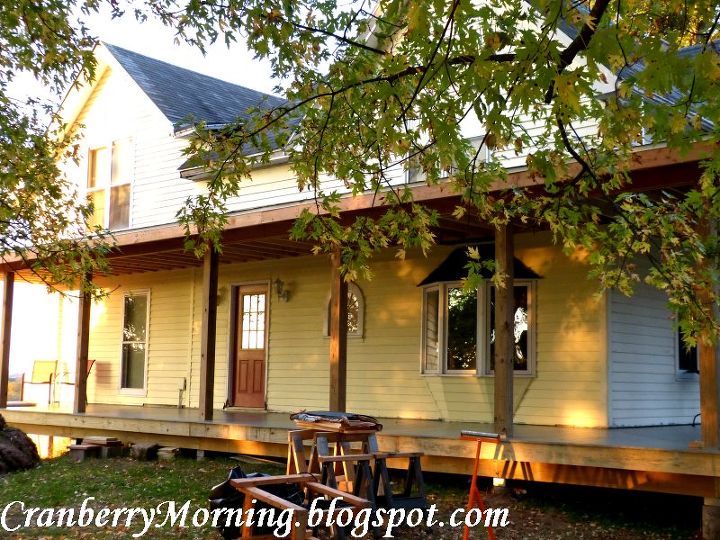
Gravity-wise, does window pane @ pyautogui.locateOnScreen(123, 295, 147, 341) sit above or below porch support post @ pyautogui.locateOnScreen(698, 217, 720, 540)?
above

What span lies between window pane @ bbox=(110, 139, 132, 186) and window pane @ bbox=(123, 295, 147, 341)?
226 centimetres

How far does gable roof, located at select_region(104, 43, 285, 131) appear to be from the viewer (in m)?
16.4

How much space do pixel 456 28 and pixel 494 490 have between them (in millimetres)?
5855

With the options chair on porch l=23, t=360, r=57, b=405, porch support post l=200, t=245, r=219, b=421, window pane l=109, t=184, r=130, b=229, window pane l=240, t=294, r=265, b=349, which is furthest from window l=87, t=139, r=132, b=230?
porch support post l=200, t=245, r=219, b=421

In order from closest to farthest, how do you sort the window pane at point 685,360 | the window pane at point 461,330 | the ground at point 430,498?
the ground at point 430,498 < the window pane at point 461,330 < the window pane at point 685,360

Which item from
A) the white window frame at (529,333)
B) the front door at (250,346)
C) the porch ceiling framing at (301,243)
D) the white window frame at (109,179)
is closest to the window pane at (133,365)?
the porch ceiling framing at (301,243)

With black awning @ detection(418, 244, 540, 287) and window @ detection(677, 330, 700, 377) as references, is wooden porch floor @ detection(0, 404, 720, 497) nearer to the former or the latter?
window @ detection(677, 330, 700, 377)

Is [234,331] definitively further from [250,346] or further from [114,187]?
[114,187]

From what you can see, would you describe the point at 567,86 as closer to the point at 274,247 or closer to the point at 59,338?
the point at 274,247

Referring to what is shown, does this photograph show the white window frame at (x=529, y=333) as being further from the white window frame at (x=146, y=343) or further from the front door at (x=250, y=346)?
the white window frame at (x=146, y=343)

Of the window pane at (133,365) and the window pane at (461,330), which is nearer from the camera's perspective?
the window pane at (461,330)

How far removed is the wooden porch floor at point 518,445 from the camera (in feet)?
25.4

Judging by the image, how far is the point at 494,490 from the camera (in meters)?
9.21

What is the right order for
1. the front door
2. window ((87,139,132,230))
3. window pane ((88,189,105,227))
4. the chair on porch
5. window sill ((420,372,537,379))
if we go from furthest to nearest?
the chair on porch < window pane ((88,189,105,227)) < window ((87,139,132,230)) < the front door < window sill ((420,372,537,379))
